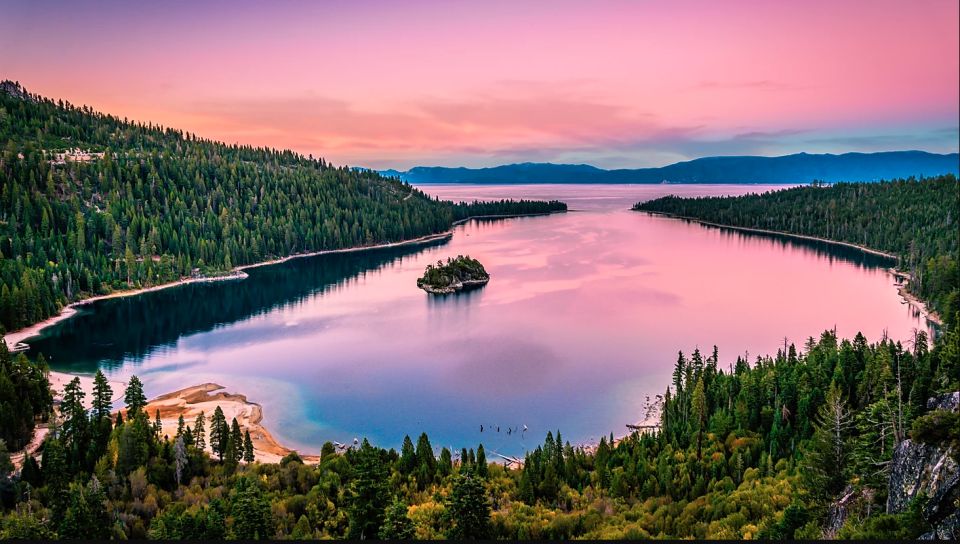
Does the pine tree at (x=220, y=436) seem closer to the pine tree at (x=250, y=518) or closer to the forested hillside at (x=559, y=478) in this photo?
the forested hillside at (x=559, y=478)

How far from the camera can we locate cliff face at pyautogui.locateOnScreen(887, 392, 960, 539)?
57.9 ft

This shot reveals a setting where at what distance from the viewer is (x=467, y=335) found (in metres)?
82.1

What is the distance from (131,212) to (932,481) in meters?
146

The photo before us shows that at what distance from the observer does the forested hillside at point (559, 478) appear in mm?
29734

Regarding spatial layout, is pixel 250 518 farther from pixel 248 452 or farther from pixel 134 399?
pixel 134 399

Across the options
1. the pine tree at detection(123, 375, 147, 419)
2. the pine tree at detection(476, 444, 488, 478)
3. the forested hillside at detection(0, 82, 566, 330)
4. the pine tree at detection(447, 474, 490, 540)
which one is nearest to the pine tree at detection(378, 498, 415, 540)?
the pine tree at detection(447, 474, 490, 540)

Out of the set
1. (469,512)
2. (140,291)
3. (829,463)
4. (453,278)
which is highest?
(453,278)

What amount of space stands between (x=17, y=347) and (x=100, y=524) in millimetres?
55260

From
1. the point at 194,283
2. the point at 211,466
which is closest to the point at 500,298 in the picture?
the point at 194,283

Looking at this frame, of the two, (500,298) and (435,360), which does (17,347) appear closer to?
(435,360)

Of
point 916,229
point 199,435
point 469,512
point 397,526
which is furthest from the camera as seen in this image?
point 916,229

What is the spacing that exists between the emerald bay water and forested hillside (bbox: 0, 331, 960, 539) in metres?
8.11

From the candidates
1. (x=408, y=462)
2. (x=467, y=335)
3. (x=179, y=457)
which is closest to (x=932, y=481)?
(x=408, y=462)

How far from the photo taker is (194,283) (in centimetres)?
12019
